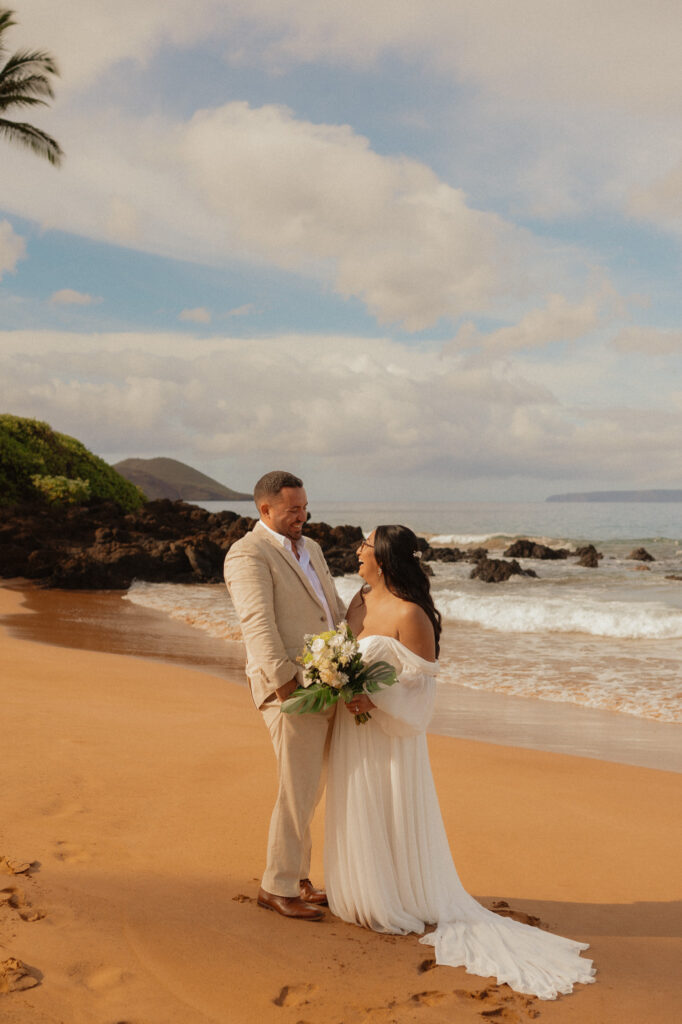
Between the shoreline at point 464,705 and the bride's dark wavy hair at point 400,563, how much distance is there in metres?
4.58

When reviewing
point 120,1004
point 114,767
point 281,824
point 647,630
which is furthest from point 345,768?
point 647,630

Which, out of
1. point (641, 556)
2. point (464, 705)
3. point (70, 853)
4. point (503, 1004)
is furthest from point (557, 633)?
point (641, 556)

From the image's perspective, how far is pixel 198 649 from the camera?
44.4ft

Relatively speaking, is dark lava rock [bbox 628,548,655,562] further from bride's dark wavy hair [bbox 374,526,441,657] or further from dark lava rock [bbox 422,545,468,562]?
bride's dark wavy hair [bbox 374,526,441,657]

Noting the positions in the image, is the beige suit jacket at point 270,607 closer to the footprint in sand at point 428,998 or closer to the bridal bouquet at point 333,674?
the bridal bouquet at point 333,674

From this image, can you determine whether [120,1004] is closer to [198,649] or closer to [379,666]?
[379,666]

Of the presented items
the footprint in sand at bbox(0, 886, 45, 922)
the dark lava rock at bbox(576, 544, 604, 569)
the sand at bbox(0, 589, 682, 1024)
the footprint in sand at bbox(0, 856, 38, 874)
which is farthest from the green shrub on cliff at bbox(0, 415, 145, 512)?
the footprint in sand at bbox(0, 886, 45, 922)

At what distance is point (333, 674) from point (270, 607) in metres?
0.58

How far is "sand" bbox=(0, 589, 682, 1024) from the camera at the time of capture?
3.36 m

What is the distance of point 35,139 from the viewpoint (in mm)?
29531

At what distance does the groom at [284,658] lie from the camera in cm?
405

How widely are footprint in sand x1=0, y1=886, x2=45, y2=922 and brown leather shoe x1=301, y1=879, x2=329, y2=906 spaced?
1.27 meters

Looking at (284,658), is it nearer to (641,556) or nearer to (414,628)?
(414,628)

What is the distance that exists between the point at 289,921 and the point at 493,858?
1.64 meters
